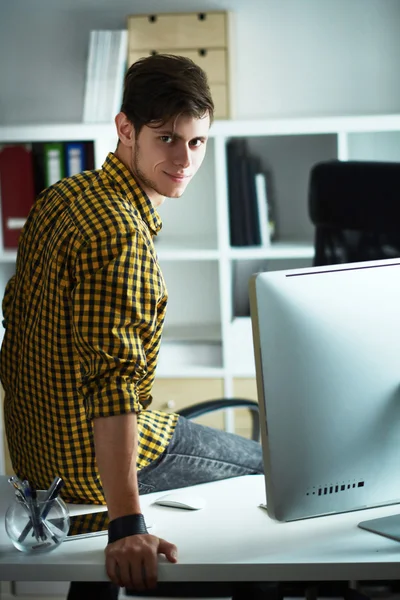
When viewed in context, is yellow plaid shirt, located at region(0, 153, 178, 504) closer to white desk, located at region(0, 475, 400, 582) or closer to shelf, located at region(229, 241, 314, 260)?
white desk, located at region(0, 475, 400, 582)

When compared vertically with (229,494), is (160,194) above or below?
above

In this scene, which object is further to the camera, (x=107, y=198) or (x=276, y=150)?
(x=276, y=150)

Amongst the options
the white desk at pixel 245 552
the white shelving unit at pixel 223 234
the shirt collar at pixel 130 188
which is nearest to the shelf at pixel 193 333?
the white shelving unit at pixel 223 234

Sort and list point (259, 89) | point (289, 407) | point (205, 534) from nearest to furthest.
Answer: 1. point (289, 407)
2. point (205, 534)
3. point (259, 89)

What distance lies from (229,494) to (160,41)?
2169mm

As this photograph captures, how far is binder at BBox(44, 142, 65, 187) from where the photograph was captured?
3.31 metres

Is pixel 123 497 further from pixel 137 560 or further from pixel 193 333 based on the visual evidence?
pixel 193 333

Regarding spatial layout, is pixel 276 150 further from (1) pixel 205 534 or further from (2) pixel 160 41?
(1) pixel 205 534

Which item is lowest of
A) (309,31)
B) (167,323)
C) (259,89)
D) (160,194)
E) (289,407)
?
(167,323)

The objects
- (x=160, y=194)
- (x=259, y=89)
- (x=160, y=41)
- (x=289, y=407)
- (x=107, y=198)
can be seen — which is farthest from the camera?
(x=259, y=89)

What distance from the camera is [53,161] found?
3.32 m

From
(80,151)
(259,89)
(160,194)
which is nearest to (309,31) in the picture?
(259,89)

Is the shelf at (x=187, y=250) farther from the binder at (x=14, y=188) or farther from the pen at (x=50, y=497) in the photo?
the pen at (x=50, y=497)

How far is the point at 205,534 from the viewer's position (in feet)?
4.52
